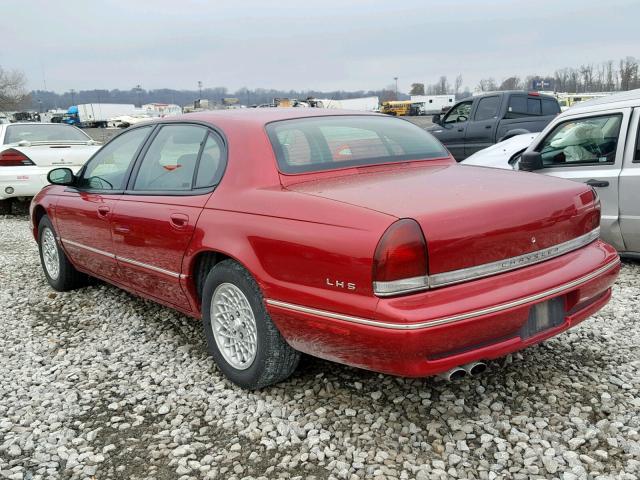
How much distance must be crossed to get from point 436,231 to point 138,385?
1988 mm

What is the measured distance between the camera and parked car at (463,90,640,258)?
491cm

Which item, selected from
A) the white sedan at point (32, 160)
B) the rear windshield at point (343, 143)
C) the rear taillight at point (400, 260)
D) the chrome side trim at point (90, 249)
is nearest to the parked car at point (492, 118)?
the white sedan at point (32, 160)

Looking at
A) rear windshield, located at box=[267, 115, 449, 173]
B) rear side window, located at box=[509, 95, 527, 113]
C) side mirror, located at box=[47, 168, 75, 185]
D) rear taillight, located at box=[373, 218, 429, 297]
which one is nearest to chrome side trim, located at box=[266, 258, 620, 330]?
rear taillight, located at box=[373, 218, 429, 297]

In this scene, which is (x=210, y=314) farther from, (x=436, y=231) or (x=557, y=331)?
(x=557, y=331)

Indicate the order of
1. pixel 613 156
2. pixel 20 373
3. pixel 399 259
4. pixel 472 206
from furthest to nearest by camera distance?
pixel 613 156
pixel 20 373
pixel 472 206
pixel 399 259

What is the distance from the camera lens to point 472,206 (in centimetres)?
251

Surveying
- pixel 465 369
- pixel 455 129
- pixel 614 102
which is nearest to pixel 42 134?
pixel 455 129

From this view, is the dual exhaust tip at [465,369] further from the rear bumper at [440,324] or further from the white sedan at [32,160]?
the white sedan at [32,160]

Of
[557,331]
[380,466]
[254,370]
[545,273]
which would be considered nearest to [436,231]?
[545,273]

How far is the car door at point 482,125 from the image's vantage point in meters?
11.1

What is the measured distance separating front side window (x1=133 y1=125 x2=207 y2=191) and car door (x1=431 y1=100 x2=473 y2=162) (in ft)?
27.6

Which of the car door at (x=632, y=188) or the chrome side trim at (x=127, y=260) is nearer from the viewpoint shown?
the chrome side trim at (x=127, y=260)

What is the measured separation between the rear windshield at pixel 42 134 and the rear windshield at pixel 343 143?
7307 millimetres

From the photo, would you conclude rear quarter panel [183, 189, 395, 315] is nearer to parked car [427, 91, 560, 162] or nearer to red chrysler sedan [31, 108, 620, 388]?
red chrysler sedan [31, 108, 620, 388]
